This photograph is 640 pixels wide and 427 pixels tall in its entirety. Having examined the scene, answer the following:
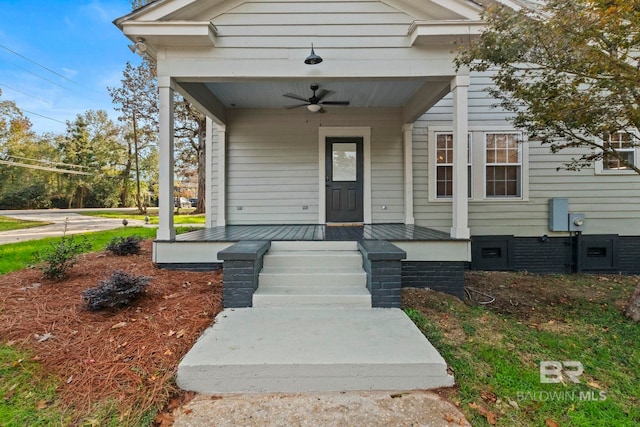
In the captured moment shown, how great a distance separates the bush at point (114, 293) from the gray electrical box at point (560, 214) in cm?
728

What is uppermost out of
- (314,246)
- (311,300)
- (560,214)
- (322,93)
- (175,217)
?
(322,93)

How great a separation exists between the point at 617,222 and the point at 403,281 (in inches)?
208

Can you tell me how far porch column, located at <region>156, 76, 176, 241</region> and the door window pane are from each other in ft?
11.3

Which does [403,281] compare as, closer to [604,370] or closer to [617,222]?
[604,370]

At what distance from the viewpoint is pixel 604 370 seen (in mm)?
2504

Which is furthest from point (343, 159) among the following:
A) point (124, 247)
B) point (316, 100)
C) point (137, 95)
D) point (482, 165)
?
point (137, 95)

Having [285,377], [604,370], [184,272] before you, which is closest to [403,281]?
[604,370]

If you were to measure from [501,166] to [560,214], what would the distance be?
146 centimetres

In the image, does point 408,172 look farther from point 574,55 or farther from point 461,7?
point 574,55

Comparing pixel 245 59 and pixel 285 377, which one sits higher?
pixel 245 59

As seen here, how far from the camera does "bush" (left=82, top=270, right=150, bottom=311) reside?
3080mm

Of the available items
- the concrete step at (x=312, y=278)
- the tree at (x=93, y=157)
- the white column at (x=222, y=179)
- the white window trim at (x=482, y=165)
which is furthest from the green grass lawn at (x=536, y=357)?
the tree at (x=93, y=157)

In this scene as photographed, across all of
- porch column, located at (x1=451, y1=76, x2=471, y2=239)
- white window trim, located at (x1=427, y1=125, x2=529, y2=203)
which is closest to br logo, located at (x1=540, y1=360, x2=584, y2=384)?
porch column, located at (x1=451, y1=76, x2=471, y2=239)

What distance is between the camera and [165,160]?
14.8 feet
